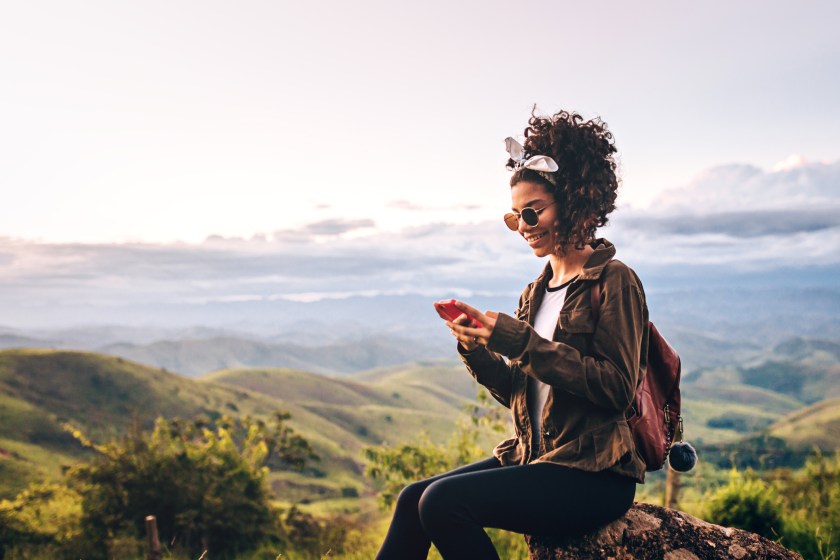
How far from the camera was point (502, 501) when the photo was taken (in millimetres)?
3322

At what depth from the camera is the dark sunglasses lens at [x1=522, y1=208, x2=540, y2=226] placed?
12.3ft

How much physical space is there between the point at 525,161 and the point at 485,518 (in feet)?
6.67

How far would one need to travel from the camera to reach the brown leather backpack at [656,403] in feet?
11.5

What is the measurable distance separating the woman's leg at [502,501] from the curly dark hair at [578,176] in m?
1.32

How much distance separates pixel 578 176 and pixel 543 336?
0.95 metres

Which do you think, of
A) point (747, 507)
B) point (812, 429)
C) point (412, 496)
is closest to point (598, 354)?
point (412, 496)

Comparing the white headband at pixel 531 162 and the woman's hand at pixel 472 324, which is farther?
the white headband at pixel 531 162

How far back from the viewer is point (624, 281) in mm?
3381

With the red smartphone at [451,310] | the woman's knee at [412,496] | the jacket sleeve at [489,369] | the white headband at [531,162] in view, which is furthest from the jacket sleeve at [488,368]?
the white headband at [531,162]

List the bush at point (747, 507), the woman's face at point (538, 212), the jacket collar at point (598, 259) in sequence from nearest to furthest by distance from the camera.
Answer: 1. the jacket collar at point (598, 259)
2. the woman's face at point (538, 212)
3. the bush at point (747, 507)

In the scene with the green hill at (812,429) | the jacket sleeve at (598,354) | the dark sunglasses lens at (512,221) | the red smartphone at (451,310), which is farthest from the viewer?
the green hill at (812,429)

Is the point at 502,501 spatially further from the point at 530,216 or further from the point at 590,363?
the point at 530,216

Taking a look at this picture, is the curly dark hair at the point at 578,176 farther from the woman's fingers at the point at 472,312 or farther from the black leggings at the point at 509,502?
the black leggings at the point at 509,502

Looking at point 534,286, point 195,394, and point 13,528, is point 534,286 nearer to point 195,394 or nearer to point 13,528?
point 13,528
